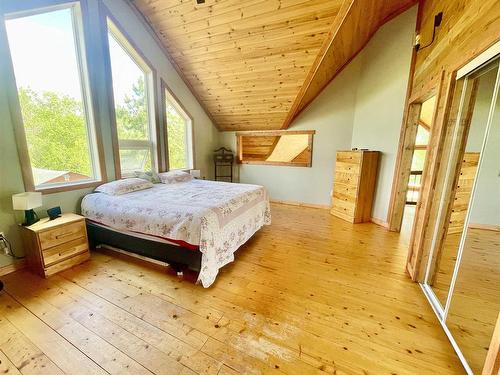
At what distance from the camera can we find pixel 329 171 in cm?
A: 445

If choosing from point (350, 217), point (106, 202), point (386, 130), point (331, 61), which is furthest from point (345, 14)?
point (106, 202)

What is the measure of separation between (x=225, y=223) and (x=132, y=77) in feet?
9.59

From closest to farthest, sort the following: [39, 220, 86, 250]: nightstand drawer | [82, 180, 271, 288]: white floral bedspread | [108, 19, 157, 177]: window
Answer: [82, 180, 271, 288]: white floral bedspread → [39, 220, 86, 250]: nightstand drawer → [108, 19, 157, 177]: window

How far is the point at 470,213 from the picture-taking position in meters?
1.39

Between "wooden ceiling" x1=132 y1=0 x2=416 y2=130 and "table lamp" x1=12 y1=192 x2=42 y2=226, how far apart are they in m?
2.91

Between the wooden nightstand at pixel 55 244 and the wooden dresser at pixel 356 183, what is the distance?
12.5 ft

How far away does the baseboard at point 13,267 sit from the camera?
2.10m

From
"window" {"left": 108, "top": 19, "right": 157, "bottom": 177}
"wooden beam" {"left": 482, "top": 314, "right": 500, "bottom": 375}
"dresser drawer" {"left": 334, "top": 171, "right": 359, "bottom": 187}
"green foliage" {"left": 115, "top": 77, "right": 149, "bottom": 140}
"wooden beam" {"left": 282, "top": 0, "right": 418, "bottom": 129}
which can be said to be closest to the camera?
"wooden beam" {"left": 482, "top": 314, "right": 500, "bottom": 375}

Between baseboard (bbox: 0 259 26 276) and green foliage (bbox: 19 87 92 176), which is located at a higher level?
green foliage (bbox: 19 87 92 176)

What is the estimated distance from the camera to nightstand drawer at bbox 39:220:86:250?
2037 mm

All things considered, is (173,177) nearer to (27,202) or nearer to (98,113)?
(98,113)

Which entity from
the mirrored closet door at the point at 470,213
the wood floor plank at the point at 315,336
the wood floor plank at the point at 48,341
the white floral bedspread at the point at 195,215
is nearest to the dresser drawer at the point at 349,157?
the mirrored closet door at the point at 470,213

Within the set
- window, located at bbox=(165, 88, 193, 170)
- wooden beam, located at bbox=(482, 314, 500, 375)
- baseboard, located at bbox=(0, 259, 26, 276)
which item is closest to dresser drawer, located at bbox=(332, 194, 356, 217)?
wooden beam, located at bbox=(482, 314, 500, 375)

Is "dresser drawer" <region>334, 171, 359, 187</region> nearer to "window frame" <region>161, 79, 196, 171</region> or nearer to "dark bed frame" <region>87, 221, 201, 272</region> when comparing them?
"dark bed frame" <region>87, 221, 201, 272</region>
